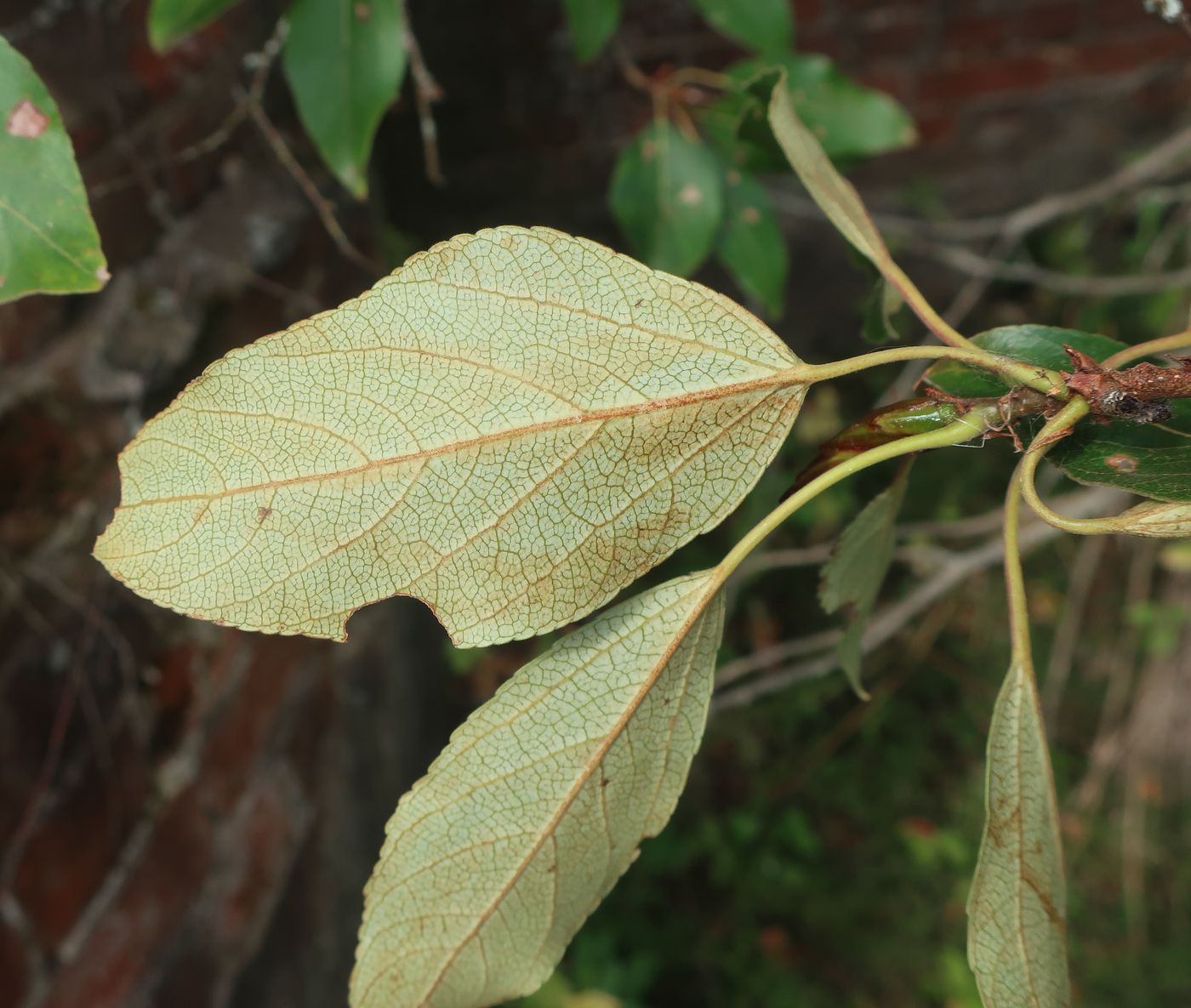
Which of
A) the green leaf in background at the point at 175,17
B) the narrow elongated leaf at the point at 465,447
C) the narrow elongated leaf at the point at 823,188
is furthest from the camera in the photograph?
the green leaf in background at the point at 175,17

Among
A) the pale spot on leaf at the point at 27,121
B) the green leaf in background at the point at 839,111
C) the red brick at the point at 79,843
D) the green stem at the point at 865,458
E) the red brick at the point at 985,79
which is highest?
the pale spot on leaf at the point at 27,121

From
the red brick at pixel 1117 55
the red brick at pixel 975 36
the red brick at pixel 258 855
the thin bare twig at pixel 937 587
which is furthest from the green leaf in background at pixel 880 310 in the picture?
the red brick at pixel 1117 55

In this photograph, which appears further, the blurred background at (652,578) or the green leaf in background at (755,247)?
the green leaf in background at (755,247)

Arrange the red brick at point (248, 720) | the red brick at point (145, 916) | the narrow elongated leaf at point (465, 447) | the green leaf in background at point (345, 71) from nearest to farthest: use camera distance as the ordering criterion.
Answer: the narrow elongated leaf at point (465, 447) → the green leaf in background at point (345, 71) → the red brick at point (145, 916) → the red brick at point (248, 720)

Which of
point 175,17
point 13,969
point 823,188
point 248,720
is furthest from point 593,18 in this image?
point 13,969

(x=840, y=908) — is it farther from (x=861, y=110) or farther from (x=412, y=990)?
(x=412, y=990)

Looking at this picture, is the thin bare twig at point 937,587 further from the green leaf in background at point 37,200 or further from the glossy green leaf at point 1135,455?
Answer: the green leaf in background at point 37,200

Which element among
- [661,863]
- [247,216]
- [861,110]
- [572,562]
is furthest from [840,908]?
[572,562]
